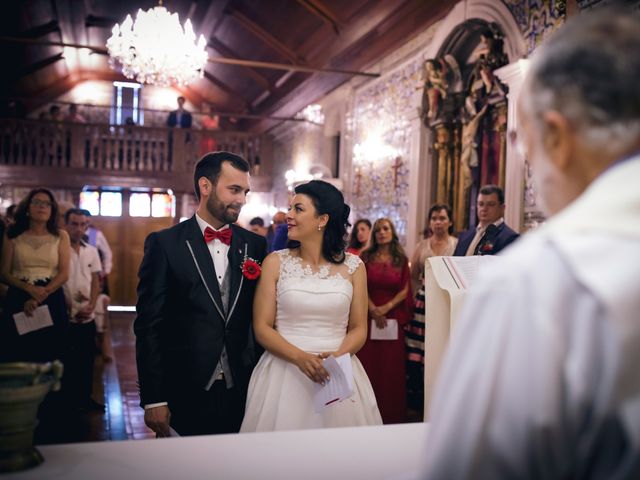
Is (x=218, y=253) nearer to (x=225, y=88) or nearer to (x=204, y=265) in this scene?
(x=204, y=265)

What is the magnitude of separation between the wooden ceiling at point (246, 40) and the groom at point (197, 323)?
555 centimetres

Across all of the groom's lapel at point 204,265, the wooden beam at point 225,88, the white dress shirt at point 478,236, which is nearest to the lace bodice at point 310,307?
the groom's lapel at point 204,265

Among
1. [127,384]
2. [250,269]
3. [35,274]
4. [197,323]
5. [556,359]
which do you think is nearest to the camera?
[556,359]

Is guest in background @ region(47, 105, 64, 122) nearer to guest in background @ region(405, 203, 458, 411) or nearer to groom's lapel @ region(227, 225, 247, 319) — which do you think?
guest in background @ region(405, 203, 458, 411)

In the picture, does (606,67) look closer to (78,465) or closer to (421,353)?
(78,465)

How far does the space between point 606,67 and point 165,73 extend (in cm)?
729

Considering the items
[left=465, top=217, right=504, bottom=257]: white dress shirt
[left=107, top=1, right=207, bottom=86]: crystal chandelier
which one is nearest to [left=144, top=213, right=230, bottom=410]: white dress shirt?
[left=465, top=217, right=504, bottom=257]: white dress shirt

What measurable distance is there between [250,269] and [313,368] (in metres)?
0.50

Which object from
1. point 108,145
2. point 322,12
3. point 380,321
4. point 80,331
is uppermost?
point 322,12

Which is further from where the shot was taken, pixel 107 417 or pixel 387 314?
pixel 387 314

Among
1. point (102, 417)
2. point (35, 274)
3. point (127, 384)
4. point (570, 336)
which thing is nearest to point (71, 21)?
point (127, 384)

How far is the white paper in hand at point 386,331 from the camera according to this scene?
5695mm

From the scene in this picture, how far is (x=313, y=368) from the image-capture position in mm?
2764

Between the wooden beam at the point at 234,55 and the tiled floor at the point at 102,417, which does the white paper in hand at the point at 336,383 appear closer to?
the tiled floor at the point at 102,417
